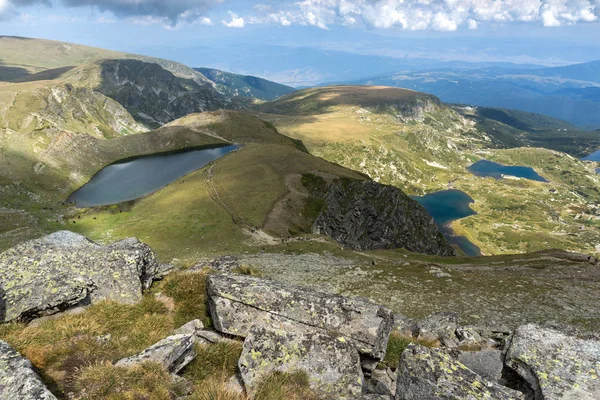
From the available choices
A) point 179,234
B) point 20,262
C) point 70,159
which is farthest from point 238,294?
point 70,159

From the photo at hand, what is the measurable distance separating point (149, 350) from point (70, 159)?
178 m

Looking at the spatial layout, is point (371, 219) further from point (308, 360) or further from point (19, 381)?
point (19, 381)

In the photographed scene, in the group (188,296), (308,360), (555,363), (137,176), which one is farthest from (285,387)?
(137,176)

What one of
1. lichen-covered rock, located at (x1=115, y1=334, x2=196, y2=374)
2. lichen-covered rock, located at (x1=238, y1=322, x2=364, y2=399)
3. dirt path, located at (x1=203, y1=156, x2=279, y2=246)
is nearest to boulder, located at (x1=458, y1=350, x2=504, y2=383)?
lichen-covered rock, located at (x1=238, y1=322, x2=364, y2=399)

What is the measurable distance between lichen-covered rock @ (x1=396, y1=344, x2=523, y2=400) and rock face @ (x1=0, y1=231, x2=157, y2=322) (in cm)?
1373

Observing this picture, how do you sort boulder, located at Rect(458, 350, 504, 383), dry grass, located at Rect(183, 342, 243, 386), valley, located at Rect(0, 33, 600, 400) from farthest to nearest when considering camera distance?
boulder, located at Rect(458, 350, 504, 383)
dry grass, located at Rect(183, 342, 243, 386)
valley, located at Rect(0, 33, 600, 400)

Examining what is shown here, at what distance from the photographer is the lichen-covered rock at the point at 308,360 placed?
1118cm

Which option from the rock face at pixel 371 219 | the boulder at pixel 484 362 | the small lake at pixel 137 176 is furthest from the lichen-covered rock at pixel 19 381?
the small lake at pixel 137 176

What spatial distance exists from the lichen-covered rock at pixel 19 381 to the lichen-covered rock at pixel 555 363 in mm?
14563

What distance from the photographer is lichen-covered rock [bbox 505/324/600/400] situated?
10492 millimetres

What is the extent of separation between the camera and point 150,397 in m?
9.40

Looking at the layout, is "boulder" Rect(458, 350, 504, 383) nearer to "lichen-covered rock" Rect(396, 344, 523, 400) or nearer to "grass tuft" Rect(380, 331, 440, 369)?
"grass tuft" Rect(380, 331, 440, 369)

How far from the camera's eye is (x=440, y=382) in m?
9.98

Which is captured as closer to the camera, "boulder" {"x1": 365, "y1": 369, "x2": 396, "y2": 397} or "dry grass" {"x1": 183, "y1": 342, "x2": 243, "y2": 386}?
"dry grass" {"x1": 183, "y1": 342, "x2": 243, "y2": 386}
